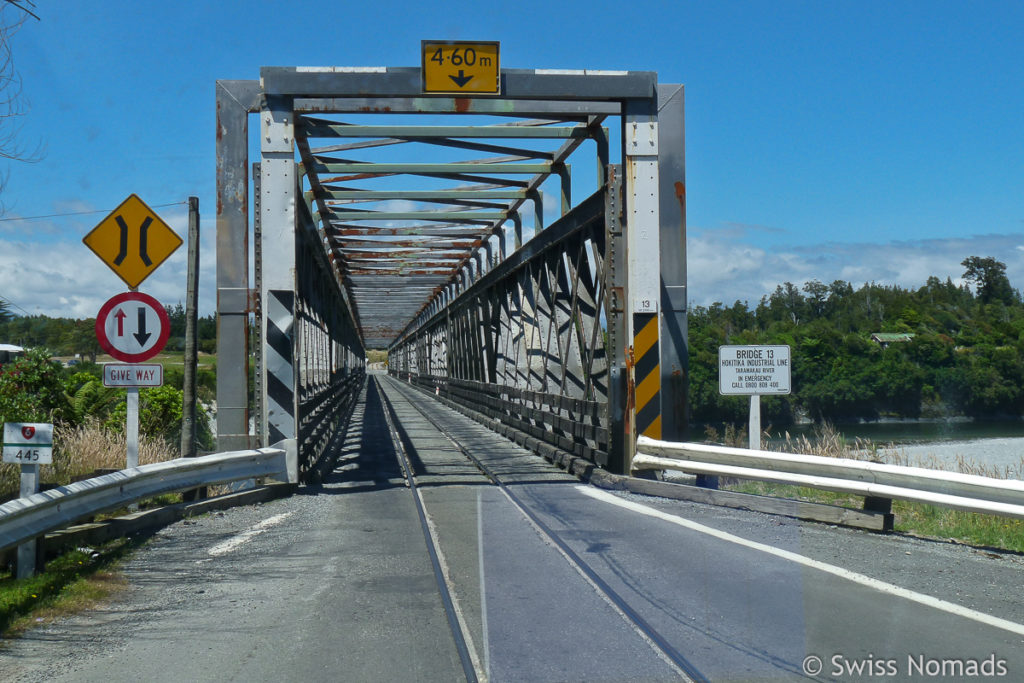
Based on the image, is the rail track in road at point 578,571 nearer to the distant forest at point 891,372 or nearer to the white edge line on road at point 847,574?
the white edge line on road at point 847,574

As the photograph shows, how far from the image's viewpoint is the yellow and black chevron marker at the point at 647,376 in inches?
432

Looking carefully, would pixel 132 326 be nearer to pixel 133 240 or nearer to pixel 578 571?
pixel 133 240

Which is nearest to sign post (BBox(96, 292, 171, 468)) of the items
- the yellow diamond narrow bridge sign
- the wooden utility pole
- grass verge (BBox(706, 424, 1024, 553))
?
the yellow diamond narrow bridge sign

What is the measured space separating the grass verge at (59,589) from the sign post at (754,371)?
6.75m

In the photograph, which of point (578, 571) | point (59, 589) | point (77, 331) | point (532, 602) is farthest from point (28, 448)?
point (77, 331)

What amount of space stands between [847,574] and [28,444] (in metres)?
5.82

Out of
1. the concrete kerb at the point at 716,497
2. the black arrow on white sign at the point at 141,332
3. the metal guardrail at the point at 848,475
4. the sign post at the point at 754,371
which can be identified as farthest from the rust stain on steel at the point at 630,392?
the black arrow on white sign at the point at 141,332

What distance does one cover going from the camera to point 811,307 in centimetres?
Result: 12850

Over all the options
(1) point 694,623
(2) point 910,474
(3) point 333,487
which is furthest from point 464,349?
(1) point 694,623

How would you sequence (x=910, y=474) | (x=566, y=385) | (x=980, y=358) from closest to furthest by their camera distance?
(x=910, y=474), (x=566, y=385), (x=980, y=358)

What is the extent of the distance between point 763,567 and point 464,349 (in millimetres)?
23122

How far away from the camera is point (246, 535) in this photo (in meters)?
8.03

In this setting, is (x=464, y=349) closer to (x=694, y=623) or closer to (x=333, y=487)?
(x=333, y=487)

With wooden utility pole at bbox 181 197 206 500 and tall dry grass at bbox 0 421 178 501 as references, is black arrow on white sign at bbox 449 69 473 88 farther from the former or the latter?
wooden utility pole at bbox 181 197 206 500
